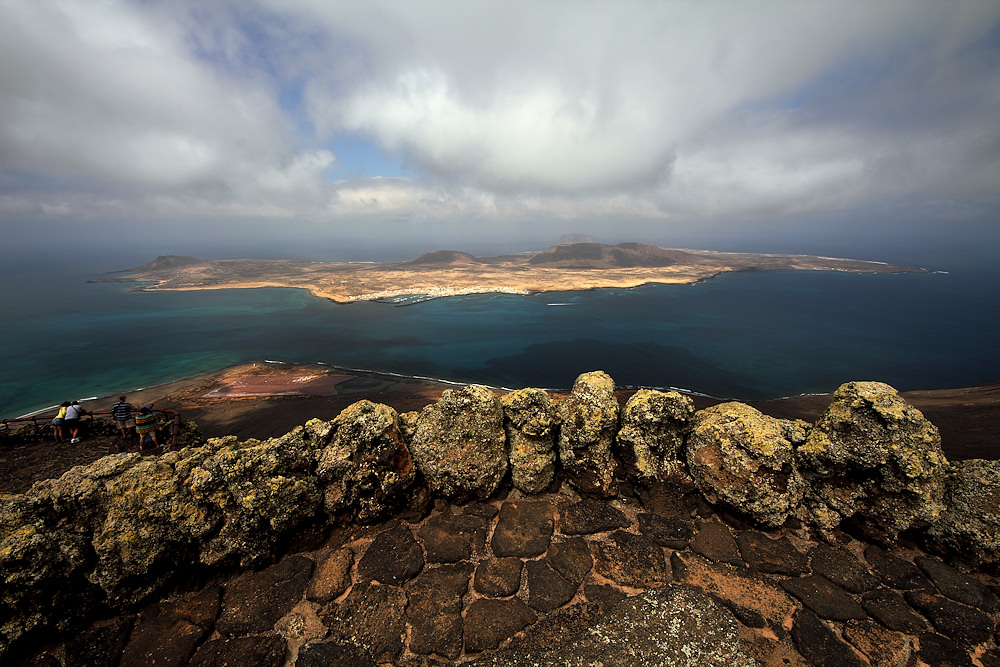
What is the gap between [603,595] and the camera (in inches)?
233

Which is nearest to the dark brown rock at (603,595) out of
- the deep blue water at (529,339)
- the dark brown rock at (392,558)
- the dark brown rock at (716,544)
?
the dark brown rock at (716,544)

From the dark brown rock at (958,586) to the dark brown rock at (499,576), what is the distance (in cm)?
694

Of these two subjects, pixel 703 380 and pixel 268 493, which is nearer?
pixel 268 493

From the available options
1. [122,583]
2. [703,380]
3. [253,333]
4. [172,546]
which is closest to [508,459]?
[172,546]

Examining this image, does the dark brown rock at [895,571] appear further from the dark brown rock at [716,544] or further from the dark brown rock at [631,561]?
the dark brown rock at [631,561]

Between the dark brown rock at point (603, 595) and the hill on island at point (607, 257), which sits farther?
the hill on island at point (607, 257)

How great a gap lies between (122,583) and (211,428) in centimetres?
2101

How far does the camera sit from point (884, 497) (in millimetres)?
6816

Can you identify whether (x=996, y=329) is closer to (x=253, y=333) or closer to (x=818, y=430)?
(x=818, y=430)

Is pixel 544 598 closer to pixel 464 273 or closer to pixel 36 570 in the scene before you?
pixel 36 570

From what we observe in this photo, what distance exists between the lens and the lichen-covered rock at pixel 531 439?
810cm

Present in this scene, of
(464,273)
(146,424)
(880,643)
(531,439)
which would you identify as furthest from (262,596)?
(464,273)

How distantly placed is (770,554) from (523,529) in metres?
4.50

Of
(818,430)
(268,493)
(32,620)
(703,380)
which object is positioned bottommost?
(703,380)
